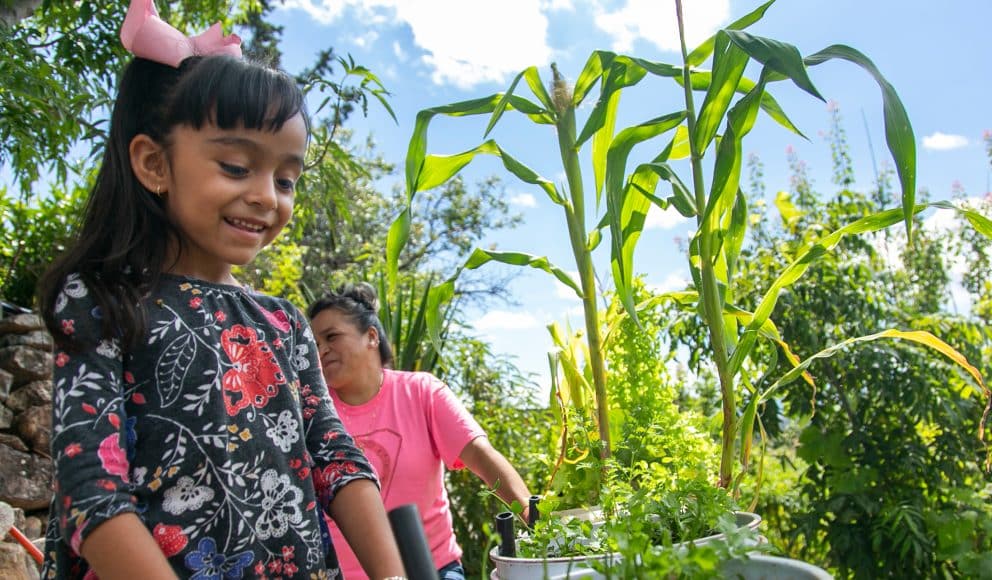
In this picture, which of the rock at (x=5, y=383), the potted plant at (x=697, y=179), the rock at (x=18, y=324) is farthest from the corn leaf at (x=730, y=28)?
the rock at (x=18, y=324)

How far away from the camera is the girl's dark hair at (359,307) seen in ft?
7.49

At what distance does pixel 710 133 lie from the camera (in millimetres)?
1040

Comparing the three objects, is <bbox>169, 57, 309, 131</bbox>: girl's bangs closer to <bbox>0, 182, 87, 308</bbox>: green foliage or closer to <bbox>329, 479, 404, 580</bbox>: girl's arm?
<bbox>329, 479, 404, 580</bbox>: girl's arm

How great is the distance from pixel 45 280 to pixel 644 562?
0.70 meters

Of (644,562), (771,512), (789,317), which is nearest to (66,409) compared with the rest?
(644,562)

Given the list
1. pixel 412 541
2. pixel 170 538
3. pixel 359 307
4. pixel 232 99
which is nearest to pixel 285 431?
pixel 170 538

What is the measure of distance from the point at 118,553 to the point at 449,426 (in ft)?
4.09

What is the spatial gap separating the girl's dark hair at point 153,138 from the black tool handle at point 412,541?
0.60 metres

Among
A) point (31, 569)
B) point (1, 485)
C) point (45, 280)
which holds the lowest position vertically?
point (31, 569)

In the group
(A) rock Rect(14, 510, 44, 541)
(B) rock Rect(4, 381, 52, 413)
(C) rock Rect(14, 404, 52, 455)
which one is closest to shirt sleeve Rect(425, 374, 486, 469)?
(A) rock Rect(14, 510, 44, 541)

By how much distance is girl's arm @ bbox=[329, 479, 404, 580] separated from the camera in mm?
845

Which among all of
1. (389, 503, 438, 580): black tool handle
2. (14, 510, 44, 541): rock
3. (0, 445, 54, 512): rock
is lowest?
(14, 510, 44, 541): rock

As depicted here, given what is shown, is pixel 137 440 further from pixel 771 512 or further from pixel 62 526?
pixel 771 512

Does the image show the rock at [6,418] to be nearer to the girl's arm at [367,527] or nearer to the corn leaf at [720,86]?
the girl's arm at [367,527]
